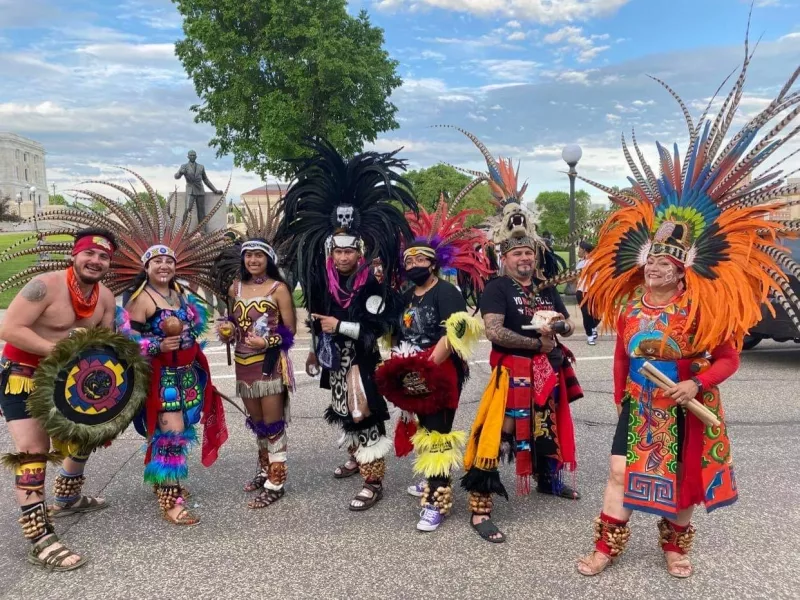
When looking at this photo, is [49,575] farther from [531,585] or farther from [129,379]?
[531,585]

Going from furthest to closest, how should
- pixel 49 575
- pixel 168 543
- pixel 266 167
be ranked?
1. pixel 266 167
2. pixel 168 543
3. pixel 49 575

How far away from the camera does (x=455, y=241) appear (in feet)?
13.3

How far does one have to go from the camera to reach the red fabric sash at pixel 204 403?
365 centimetres

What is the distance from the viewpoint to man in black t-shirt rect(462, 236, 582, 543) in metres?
3.34

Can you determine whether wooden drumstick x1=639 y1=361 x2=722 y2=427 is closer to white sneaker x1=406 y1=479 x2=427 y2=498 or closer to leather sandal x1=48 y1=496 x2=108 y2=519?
white sneaker x1=406 y1=479 x2=427 y2=498

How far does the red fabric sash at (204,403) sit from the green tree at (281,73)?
16471 mm

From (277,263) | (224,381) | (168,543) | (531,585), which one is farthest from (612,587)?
(224,381)

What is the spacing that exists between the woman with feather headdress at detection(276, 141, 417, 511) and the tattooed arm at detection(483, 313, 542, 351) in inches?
27.9

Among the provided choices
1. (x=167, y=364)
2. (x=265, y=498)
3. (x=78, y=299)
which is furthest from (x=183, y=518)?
(x=78, y=299)

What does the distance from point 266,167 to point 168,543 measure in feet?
63.1

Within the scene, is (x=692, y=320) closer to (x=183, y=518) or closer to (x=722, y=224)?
(x=722, y=224)

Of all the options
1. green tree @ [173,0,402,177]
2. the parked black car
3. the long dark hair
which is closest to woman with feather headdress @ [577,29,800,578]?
the long dark hair

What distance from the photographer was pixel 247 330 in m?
3.88

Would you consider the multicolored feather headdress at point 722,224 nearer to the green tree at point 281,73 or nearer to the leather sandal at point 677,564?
the leather sandal at point 677,564
